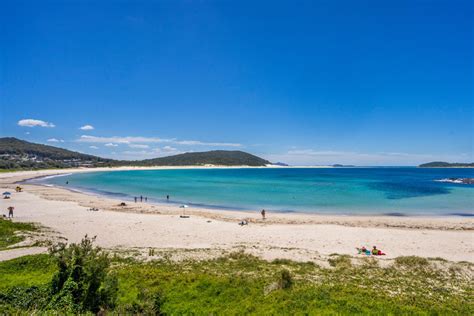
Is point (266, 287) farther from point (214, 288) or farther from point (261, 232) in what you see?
point (261, 232)

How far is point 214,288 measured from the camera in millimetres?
10016

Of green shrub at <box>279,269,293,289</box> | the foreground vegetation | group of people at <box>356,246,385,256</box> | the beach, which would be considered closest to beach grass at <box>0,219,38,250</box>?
the beach

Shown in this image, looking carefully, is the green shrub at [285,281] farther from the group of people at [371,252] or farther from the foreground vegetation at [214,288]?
the group of people at [371,252]

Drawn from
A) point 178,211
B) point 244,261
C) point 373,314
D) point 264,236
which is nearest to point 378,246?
point 264,236

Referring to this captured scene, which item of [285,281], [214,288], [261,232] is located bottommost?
[261,232]

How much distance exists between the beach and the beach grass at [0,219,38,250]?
1790 millimetres

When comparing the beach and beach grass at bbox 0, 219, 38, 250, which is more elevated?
beach grass at bbox 0, 219, 38, 250

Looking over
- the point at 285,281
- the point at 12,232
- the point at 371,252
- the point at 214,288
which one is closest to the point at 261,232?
the point at 371,252

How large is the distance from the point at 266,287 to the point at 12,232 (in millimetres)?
18990

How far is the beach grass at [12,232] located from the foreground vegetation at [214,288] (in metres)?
6.19

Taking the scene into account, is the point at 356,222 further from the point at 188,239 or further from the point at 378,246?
the point at 188,239

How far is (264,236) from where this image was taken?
23344 mm

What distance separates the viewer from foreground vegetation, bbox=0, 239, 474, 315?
8.23m

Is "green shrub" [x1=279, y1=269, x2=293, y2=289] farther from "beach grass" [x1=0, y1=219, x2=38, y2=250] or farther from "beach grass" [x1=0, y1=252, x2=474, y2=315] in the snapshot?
"beach grass" [x1=0, y1=219, x2=38, y2=250]
